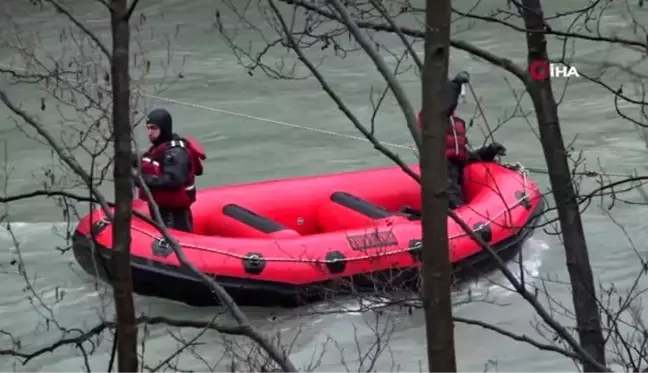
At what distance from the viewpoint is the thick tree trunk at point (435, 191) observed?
1.97m

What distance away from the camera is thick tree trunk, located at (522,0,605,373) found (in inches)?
121

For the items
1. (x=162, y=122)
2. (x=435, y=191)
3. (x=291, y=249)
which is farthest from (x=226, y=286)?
(x=435, y=191)

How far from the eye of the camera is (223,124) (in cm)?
1141

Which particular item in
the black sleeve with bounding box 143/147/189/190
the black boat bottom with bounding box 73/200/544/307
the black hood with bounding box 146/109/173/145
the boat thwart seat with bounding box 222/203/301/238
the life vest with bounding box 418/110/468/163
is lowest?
the black boat bottom with bounding box 73/200/544/307

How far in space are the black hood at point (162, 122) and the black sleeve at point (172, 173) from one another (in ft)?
0.39

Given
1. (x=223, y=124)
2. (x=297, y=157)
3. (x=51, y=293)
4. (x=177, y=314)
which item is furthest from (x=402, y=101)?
(x=223, y=124)

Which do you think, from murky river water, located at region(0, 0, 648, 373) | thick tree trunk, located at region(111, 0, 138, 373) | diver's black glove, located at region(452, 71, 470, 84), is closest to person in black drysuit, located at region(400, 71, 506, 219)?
murky river water, located at region(0, 0, 648, 373)

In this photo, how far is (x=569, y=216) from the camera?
3.10 m

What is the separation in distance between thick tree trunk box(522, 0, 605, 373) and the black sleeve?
393 centimetres

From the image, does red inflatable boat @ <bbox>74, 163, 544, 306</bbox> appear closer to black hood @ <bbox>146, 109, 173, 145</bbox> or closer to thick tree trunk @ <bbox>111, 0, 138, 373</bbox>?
black hood @ <bbox>146, 109, 173, 145</bbox>

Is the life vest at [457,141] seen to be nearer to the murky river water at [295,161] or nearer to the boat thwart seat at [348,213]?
the boat thwart seat at [348,213]

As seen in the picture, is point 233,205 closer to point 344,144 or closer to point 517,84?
point 344,144

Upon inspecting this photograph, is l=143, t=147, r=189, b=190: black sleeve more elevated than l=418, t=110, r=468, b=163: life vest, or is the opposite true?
l=418, t=110, r=468, b=163: life vest

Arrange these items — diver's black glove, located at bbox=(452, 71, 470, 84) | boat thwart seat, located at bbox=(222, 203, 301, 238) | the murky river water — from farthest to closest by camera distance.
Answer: boat thwart seat, located at bbox=(222, 203, 301, 238) → the murky river water → diver's black glove, located at bbox=(452, 71, 470, 84)
